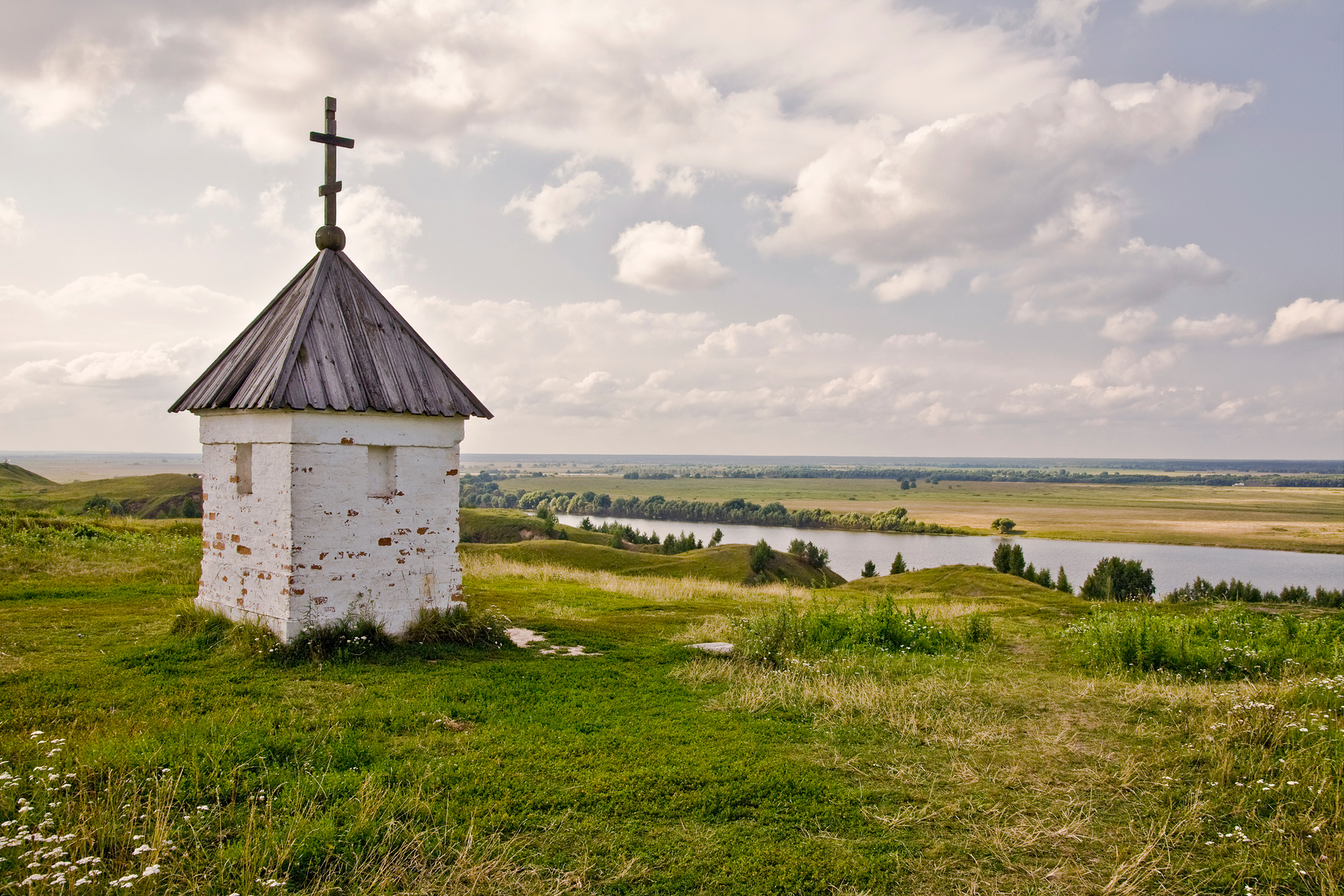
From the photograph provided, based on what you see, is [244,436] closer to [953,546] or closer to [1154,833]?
[1154,833]

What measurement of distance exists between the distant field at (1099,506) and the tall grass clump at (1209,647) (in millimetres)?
79813

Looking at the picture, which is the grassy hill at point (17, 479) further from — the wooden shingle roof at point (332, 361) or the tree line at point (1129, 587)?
the tree line at point (1129, 587)

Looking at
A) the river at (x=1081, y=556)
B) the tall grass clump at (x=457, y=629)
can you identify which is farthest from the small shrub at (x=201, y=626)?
the river at (x=1081, y=556)

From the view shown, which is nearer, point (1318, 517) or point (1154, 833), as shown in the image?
point (1154, 833)

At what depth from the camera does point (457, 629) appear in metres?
10.2

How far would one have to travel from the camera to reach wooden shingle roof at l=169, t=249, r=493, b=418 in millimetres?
9250

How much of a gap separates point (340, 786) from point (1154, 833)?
5.86 meters

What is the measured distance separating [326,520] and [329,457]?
31.7 inches

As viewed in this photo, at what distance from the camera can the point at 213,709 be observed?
7051 millimetres

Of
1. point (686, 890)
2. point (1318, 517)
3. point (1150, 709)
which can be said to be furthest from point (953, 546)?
point (686, 890)

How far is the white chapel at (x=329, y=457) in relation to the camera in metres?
9.09

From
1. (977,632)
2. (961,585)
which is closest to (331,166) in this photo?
(977,632)

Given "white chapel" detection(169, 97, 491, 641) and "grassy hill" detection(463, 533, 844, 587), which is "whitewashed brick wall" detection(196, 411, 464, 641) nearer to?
"white chapel" detection(169, 97, 491, 641)

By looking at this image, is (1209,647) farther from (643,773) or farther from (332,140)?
(332,140)
